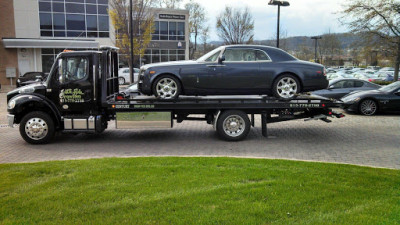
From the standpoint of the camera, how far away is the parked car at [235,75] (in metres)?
9.43

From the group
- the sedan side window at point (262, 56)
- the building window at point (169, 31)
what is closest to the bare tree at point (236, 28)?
the building window at point (169, 31)

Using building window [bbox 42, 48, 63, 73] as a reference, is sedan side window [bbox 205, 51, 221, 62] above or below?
below

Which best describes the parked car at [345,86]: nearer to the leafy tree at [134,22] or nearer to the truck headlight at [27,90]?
the truck headlight at [27,90]

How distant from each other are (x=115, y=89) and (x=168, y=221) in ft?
23.1

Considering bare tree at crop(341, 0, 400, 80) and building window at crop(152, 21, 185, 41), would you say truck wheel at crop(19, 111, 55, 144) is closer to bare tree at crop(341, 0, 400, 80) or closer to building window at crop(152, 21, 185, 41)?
bare tree at crop(341, 0, 400, 80)

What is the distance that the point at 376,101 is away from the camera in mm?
14289

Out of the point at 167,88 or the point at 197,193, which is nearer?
the point at 197,193

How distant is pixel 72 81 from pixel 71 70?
0.28 metres

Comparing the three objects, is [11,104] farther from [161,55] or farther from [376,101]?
[161,55]

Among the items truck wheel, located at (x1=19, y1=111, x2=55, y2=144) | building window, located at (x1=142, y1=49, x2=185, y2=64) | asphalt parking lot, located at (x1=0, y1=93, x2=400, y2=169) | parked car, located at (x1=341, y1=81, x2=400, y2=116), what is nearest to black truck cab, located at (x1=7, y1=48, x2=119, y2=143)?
truck wheel, located at (x1=19, y1=111, x2=55, y2=144)

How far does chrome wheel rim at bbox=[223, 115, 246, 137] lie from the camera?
9.74 metres

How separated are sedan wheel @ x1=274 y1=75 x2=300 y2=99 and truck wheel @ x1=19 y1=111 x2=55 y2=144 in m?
5.89

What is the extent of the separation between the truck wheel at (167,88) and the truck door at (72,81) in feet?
5.44

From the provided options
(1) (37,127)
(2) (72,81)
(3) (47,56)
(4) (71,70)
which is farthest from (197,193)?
(3) (47,56)
